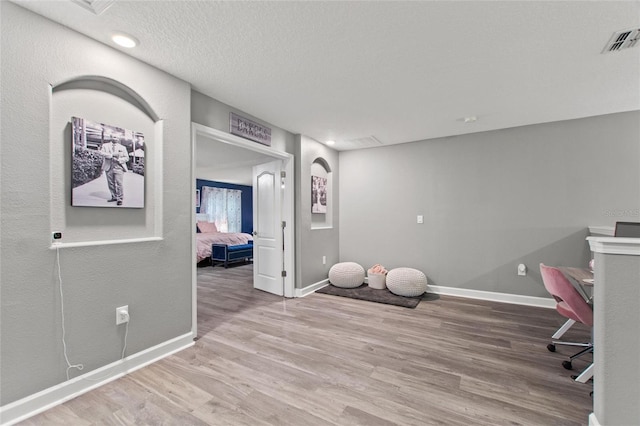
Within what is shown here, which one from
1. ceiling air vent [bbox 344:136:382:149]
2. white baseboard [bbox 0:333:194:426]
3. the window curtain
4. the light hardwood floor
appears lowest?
the light hardwood floor

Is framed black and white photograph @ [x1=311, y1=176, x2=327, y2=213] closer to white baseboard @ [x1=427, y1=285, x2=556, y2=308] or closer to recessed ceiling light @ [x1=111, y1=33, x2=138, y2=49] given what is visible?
white baseboard @ [x1=427, y1=285, x2=556, y2=308]

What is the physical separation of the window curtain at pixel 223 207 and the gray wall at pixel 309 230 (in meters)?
5.57

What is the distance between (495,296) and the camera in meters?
3.94

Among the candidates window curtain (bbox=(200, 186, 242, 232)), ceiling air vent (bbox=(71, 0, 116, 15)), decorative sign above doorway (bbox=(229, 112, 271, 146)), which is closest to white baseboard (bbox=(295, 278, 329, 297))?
decorative sign above doorway (bbox=(229, 112, 271, 146))

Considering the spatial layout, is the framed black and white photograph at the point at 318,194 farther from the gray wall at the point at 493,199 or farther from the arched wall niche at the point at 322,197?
the gray wall at the point at 493,199

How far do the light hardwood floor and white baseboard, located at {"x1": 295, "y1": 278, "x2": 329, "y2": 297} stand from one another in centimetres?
77

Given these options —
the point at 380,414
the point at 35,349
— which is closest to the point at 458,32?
the point at 380,414

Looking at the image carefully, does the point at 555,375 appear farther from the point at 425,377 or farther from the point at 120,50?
the point at 120,50

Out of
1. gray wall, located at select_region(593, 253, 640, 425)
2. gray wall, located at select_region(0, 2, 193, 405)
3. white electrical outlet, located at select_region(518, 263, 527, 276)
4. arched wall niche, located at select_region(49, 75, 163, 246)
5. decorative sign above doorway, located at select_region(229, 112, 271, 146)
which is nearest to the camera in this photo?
gray wall, located at select_region(593, 253, 640, 425)

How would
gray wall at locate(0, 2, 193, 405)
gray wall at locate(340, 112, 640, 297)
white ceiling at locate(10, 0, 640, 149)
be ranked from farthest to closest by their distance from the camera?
gray wall at locate(340, 112, 640, 297) → white ceiling at locate(10, 0, 640, 149) → gray wall at locate(0, 2, 193, 405)

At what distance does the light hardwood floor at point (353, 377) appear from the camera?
1.65 meters

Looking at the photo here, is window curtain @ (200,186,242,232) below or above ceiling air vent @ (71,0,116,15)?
below

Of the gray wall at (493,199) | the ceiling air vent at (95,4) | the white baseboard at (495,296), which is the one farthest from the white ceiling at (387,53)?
the white baseboard at (495,296)

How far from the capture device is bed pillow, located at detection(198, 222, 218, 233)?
8.48m
